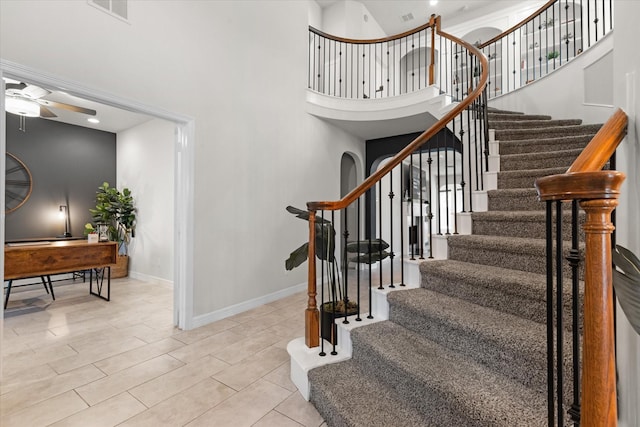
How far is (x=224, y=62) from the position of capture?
3336 millimetres

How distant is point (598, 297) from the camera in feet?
2.25

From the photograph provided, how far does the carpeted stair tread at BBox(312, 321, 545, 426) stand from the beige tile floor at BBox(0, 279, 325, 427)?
52cm

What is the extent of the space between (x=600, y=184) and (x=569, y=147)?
3.07 m

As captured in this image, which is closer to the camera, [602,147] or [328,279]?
[602,147]

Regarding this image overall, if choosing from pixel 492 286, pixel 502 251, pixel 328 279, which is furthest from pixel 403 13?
pixel 492 286

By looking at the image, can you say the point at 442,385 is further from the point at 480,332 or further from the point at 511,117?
the point at 511,117

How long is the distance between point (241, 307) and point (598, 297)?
3367 mm

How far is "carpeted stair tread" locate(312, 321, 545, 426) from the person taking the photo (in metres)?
1.17

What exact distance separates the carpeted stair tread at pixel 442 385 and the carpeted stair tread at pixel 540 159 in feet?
7.25

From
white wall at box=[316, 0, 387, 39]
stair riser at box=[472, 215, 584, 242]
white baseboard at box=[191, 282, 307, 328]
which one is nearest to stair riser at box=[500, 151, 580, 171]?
stair riser at box=[472, 215, 584, 242]

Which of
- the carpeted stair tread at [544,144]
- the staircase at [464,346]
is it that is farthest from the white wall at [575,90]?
the staircase at [464,346]

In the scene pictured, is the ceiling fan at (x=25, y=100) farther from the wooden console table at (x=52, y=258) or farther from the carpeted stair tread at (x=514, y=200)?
the carpeted stair tread at (x=514, y=200)

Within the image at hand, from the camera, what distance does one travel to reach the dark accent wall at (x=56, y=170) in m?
5.05

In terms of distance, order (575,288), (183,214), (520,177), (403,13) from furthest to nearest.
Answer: (403,13), (183,214), (520,177), (575,288)
